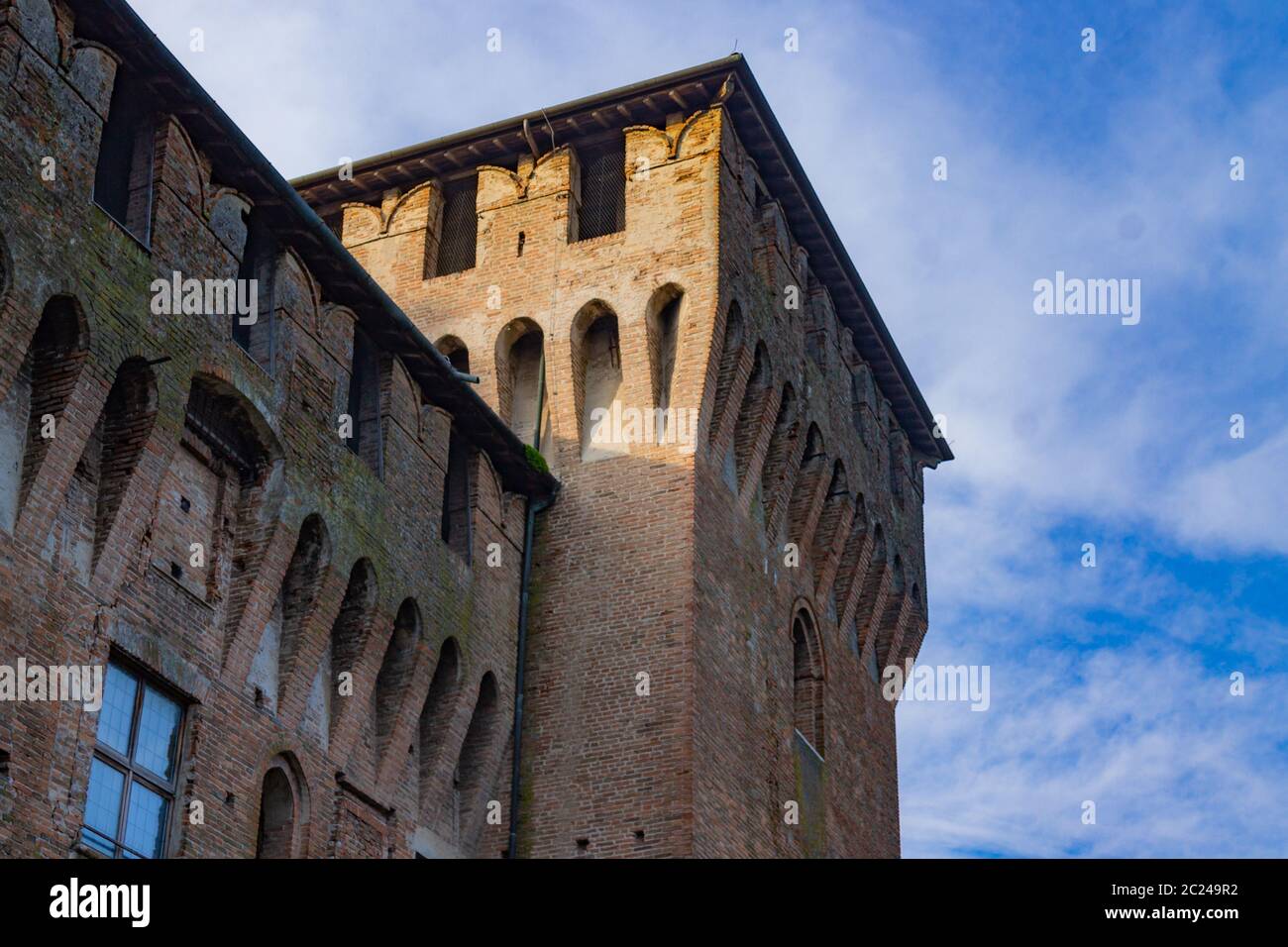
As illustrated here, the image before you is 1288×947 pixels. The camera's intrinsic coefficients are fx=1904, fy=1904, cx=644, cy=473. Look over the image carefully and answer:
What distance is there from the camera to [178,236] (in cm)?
1756

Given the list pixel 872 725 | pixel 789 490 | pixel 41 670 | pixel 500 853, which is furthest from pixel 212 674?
pixel 872 725

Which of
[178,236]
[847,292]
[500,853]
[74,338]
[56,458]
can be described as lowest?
[500,853]

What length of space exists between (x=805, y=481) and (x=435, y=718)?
26.0 feet

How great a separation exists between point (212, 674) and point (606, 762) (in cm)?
604

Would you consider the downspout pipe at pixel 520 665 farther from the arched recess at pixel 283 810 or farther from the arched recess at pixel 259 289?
the arched recess at pixel 259 289

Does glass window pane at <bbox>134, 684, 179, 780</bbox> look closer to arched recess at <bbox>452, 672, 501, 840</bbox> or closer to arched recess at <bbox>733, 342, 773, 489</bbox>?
arched recess at <bbox>452, 672, 501, 840</bbox>

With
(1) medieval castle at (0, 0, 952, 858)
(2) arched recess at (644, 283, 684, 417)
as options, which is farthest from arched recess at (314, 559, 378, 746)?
(2) arched recess at (644, 283, 684, 417)

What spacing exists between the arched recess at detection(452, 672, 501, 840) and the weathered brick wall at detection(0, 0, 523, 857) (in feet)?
0.22

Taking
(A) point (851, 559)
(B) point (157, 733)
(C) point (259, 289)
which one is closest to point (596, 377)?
(A) point (851, 559)

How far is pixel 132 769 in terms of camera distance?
52.7 ft

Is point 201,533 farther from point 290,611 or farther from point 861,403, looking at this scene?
point 861,403

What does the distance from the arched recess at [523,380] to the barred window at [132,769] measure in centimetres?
886

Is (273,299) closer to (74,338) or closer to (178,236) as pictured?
(178,236)

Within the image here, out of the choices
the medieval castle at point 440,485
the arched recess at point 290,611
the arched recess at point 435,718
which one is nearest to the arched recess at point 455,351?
the medieval castle at point 440,485
